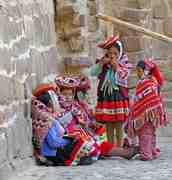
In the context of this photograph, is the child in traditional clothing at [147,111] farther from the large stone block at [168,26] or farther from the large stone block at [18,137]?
the large stone block at [168,26]

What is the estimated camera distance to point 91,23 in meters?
7.26

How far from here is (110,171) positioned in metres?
5.04

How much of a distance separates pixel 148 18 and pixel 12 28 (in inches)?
183

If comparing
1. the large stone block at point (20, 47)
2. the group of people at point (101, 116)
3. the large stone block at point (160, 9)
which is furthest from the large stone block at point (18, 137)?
the large stone block at point (160, 9)

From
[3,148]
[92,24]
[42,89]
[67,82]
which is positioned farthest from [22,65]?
[92,24]

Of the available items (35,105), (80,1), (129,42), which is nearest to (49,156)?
(35,105)

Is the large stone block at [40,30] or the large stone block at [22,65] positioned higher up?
the large stone block at [40,30]

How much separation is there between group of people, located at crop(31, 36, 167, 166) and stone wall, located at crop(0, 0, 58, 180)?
0.41 ft

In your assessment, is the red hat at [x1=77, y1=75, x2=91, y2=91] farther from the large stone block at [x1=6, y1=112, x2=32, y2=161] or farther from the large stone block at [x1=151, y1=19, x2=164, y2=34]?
the large stone block at [x1=151, y1=19, x2=164, y2=34]

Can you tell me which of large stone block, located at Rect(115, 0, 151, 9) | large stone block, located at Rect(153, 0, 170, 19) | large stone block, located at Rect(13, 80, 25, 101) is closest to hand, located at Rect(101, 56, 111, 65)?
large stone block, located at Rect(13, 80, 25, 101)

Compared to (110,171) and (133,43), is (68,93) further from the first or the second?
(133,43)

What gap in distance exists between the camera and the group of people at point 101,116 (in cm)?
522

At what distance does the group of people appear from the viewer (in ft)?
17.1

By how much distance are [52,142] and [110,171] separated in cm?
46
